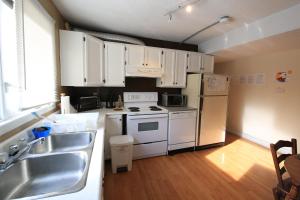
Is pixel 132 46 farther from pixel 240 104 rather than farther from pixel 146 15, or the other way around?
pixel 240 104

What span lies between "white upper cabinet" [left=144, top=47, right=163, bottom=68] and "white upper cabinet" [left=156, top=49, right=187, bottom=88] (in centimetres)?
10

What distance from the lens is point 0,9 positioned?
3.53ft

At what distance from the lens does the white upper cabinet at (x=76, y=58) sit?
2199 millimetres

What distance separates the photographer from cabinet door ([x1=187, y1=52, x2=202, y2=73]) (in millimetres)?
3270

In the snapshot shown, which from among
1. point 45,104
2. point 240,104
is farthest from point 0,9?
point 240,104

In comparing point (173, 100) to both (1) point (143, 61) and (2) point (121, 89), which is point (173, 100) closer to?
(1) point (143, 61)

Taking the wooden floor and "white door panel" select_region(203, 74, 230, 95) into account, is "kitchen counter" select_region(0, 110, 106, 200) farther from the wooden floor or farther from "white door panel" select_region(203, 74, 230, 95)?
"white door panel" select_region(203, 74, 230, 95)

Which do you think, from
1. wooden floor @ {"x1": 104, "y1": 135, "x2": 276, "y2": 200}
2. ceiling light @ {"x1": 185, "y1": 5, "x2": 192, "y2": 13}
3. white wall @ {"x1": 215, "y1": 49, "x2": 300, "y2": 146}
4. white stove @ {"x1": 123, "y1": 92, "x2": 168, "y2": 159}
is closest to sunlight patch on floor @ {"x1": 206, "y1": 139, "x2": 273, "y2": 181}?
wooden floor @ {"x1": 104, "y1": 135, "x2": 276, "y2": 200}

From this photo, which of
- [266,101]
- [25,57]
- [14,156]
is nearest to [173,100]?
[266,101]

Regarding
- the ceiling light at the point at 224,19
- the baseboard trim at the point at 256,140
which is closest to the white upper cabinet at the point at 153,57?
the ceiling light at the point at 224,19

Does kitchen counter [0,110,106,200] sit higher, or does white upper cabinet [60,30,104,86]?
white upper cabinet [60,30,104,86]

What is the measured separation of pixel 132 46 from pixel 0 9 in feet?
6.24

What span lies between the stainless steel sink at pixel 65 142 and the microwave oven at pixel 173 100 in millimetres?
1933

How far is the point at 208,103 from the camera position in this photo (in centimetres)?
306
